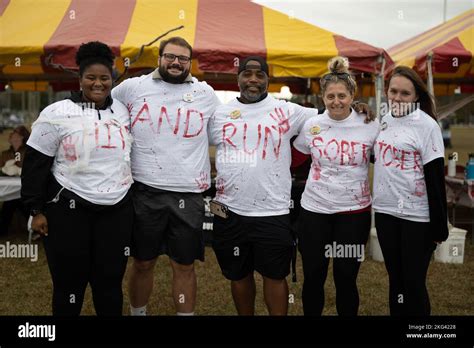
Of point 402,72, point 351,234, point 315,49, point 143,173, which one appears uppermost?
point 315,49

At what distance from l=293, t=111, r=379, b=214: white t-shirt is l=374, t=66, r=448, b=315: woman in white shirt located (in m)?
0.10

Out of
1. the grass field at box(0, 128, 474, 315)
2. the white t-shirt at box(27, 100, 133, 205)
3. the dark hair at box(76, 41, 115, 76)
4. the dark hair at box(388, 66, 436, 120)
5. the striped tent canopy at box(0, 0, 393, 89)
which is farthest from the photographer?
the striped tent canopy at box(0, 0, 393, 89)

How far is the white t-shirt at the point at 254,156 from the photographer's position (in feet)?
10.1

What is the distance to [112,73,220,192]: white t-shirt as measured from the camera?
3.04 meters

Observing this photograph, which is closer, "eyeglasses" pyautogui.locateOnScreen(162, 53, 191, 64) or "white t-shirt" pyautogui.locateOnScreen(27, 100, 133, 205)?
"white t-shirt" pyautogui.locateOnScreen(27, 100, 133, 205)

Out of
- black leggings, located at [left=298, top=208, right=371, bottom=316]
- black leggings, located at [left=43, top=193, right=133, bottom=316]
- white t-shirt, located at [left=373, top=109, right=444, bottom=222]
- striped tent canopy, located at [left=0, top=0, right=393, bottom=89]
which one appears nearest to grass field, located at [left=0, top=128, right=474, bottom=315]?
black leggings, located at [left=298, top=208, right=371, bottom=316]

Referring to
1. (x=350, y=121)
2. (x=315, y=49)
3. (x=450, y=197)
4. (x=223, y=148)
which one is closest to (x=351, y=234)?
(x=350, y=121)

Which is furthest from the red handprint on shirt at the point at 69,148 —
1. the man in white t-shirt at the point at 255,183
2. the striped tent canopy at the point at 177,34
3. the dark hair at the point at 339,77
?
the striped tent canopy at the point at 177,34

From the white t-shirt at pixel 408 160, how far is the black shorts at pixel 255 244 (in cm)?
61

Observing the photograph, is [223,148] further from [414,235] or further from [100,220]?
[414,235]

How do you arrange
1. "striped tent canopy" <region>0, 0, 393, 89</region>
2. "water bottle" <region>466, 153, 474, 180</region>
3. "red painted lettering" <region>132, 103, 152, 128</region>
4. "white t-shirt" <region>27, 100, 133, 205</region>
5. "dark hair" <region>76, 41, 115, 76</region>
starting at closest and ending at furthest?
"white t-shirt" <region>27, 100, 133, 205</region>
"dark hair" <region>76, 41, 115, 76</region>
"red painted lettering" <region>132, 103, 152, 128</region>
"striped tent canopy" <region>0, 0, 393, 89</region>
"water bottle" <region>466, 153, 474, 180</region>

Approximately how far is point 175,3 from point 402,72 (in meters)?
4.60

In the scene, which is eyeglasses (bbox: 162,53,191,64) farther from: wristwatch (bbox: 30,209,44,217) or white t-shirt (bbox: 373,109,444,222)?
white t-shirt (bbox: 373,109,444,222)

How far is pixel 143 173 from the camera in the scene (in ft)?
10.1
